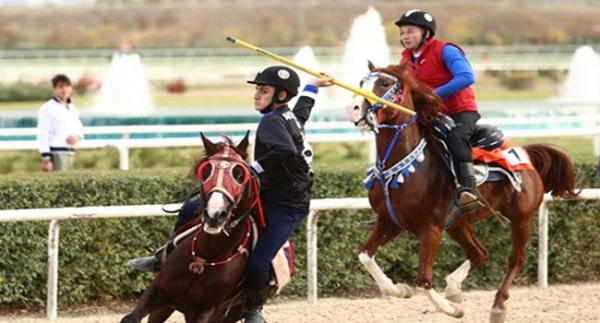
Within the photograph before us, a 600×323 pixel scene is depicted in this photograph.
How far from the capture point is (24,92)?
35906 mm

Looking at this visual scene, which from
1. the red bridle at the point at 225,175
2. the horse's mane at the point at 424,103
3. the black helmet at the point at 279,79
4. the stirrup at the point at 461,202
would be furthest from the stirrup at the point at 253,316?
the horse's mane at the point at 424,103

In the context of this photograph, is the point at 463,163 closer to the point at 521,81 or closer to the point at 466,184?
the point at 466,184

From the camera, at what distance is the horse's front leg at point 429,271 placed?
7.98m

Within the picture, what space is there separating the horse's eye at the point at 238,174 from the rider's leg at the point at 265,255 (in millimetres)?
564

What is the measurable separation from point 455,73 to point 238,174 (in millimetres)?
2499

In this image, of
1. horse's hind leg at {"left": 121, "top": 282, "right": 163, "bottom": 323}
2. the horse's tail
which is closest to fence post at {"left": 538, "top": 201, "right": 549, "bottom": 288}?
the horse's tail

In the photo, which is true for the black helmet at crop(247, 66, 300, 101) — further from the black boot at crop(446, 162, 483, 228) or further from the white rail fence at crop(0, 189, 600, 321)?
the white rail fence at crop(0, 189, 600, 321)

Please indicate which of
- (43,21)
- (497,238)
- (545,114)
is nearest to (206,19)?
(43,21)

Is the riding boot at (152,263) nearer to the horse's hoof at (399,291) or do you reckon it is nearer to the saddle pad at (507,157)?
the horse's hoof at (399,291)

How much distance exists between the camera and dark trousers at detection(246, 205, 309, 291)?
6797 millimetres

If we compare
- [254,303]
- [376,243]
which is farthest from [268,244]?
[376,243]

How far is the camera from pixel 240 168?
252 inches

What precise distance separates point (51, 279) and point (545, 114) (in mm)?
15854

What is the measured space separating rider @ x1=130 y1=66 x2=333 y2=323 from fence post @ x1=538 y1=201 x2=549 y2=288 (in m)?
3.56
